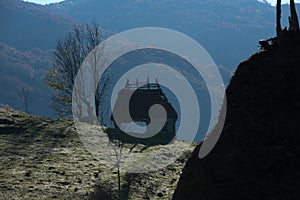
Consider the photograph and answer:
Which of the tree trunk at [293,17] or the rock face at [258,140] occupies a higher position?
the tree trunk at [293,17]

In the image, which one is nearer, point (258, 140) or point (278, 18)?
point (258, 140)

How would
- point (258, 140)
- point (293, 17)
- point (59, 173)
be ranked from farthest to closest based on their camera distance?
1. point (59, 173)
2. point (293, 17)
3. point (258, 140)

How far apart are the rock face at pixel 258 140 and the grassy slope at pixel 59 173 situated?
43.6ft

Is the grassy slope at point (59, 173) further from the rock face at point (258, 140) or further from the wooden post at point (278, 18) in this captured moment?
the wooden post at point (278, 18)

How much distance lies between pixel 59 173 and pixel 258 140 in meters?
20.9

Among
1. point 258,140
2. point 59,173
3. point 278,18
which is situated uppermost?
point 278,18

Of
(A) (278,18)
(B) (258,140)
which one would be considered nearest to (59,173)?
(A) (278,18)

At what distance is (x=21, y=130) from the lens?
44.8 m

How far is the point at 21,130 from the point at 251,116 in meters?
33.8

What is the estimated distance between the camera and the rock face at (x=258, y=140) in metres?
13.6

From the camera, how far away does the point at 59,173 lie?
3231 centimetres

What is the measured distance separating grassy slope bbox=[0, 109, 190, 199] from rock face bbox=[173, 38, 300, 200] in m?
13.3

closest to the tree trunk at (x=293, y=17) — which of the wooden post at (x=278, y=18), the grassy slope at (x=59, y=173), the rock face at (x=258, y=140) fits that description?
the wooden post at (x=278, y=18)

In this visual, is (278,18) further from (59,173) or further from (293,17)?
(59,173)
